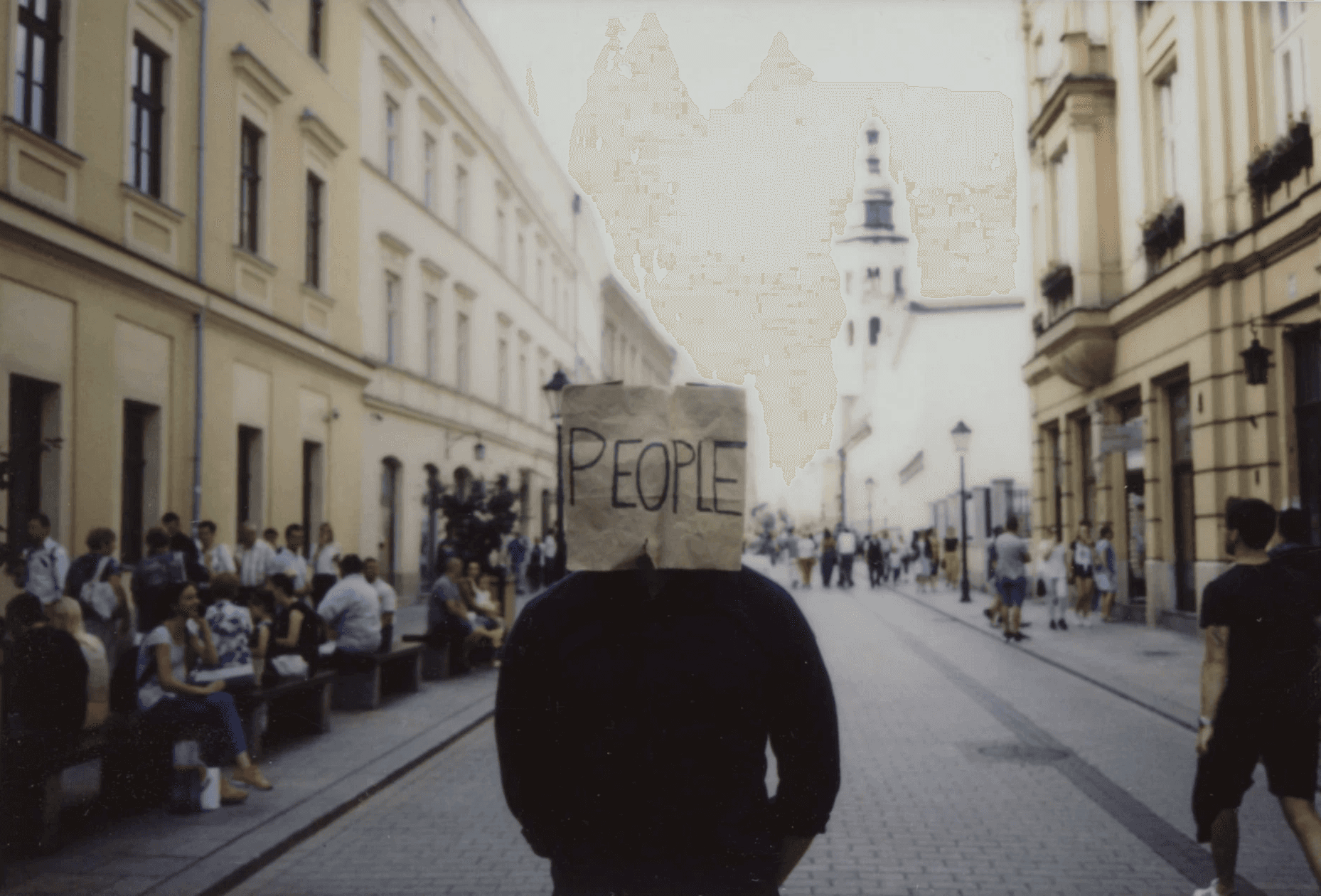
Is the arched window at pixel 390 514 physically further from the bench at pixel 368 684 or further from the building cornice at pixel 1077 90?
the building cornice at pixel 1077 90

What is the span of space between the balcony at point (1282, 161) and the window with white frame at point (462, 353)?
1978 cm

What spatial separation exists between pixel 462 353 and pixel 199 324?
15.2 m

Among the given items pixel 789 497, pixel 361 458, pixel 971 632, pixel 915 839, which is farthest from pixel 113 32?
pixel 789 497

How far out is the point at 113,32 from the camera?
570 inches

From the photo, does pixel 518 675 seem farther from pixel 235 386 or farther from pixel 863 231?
pixel 863 231

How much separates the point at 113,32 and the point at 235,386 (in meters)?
5.36

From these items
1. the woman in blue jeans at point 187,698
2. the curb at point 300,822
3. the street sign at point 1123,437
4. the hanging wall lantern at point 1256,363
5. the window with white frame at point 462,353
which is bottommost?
the curb at point 300,822

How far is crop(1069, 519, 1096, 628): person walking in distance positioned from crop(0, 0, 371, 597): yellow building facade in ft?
43.6

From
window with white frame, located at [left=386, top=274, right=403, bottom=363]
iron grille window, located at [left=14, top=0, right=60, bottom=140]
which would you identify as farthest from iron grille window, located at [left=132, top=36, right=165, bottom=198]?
window with white frame, located at [left=386, top=274, right=403, bottom=363]

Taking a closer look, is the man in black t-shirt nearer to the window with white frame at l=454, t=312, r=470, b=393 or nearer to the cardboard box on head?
the cardboard box on head

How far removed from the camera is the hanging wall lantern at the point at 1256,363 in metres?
15.5

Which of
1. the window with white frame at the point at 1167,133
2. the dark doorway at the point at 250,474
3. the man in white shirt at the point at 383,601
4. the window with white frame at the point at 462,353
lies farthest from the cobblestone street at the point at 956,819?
the window with white frame at the point at 462,353

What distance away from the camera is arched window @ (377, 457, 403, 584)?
2583 cm

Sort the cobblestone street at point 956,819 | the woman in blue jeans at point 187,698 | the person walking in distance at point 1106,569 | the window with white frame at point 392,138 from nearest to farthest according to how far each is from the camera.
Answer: the cobblestone street at point 956,819 < the woman in blue jeans at point 187,698 < the person walking in distance at point 1106,569 < the window with white frame at point 392,138
